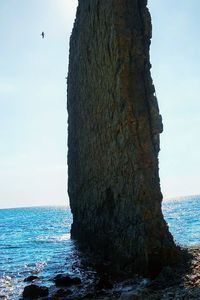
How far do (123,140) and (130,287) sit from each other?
876 cm

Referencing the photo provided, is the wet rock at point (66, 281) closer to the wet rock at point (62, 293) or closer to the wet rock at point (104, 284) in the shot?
the wet rock at point (62, 293)

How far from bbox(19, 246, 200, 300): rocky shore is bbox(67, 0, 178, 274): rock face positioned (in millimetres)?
1235

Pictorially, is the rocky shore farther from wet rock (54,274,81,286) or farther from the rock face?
the rock face

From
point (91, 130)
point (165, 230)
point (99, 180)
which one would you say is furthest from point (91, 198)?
point (165, 230)

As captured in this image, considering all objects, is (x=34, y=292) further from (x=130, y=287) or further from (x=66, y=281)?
(x=130, y=287)

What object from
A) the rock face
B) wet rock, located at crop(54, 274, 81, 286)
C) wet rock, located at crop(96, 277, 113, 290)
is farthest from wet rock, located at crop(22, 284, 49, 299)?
the rock face

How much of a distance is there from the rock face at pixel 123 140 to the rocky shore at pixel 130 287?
1235 mm

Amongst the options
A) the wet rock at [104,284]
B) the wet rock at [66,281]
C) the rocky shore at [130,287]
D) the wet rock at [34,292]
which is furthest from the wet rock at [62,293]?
the wet rock at [66,281]

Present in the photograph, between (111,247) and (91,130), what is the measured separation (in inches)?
376

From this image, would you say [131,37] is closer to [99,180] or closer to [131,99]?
[131,99]

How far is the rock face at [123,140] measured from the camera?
894 inches

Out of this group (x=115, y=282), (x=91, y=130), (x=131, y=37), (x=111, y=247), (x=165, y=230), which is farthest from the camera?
(x=91, y=130)

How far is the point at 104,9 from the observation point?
27219mm

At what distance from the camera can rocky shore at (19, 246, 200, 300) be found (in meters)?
17.0
